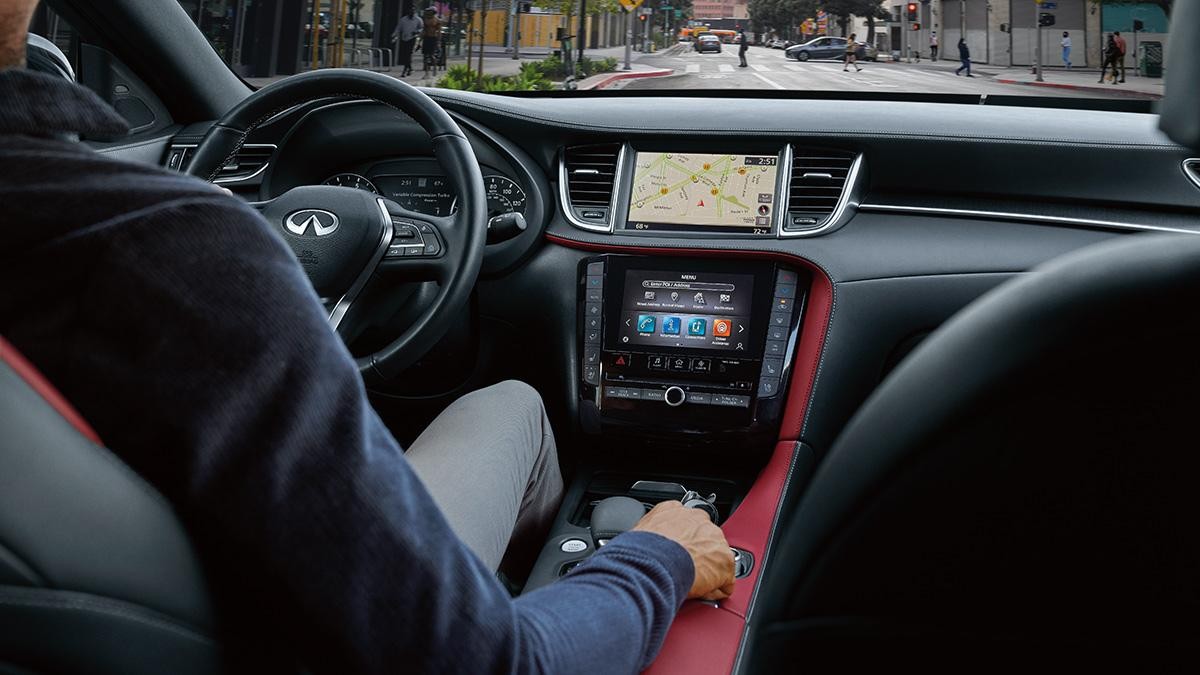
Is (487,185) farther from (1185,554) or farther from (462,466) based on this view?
(1185,554)

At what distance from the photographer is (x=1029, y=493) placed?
2.20ft

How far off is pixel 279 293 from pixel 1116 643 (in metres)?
0.64

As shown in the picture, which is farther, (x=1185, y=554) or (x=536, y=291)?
(x=536, y=291)

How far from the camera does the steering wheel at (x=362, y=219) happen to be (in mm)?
2045

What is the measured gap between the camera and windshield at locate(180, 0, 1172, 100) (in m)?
2.80

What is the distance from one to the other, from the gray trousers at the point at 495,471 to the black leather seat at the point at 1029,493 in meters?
0.87

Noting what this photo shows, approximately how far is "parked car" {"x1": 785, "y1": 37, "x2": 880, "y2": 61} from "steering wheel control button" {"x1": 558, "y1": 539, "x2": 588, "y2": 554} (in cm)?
162

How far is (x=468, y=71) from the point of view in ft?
12.1

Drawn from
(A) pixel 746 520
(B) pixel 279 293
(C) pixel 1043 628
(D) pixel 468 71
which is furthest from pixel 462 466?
(D) pixel 468 71

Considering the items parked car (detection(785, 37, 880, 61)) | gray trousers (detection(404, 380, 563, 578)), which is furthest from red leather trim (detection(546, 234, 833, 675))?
parked car (detection(785, 37, 880, 61))

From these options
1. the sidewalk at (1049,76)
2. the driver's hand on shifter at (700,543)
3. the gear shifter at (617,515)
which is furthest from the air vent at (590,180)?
the driver's hand on shifter at (700,543)

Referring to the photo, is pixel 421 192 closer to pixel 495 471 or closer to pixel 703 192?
pixel 703 192

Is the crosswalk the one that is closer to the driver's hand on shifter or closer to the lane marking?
the lane marking

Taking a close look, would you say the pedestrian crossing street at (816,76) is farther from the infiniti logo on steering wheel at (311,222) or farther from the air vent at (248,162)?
the infiniti logo on steering wheel at (311,222)
